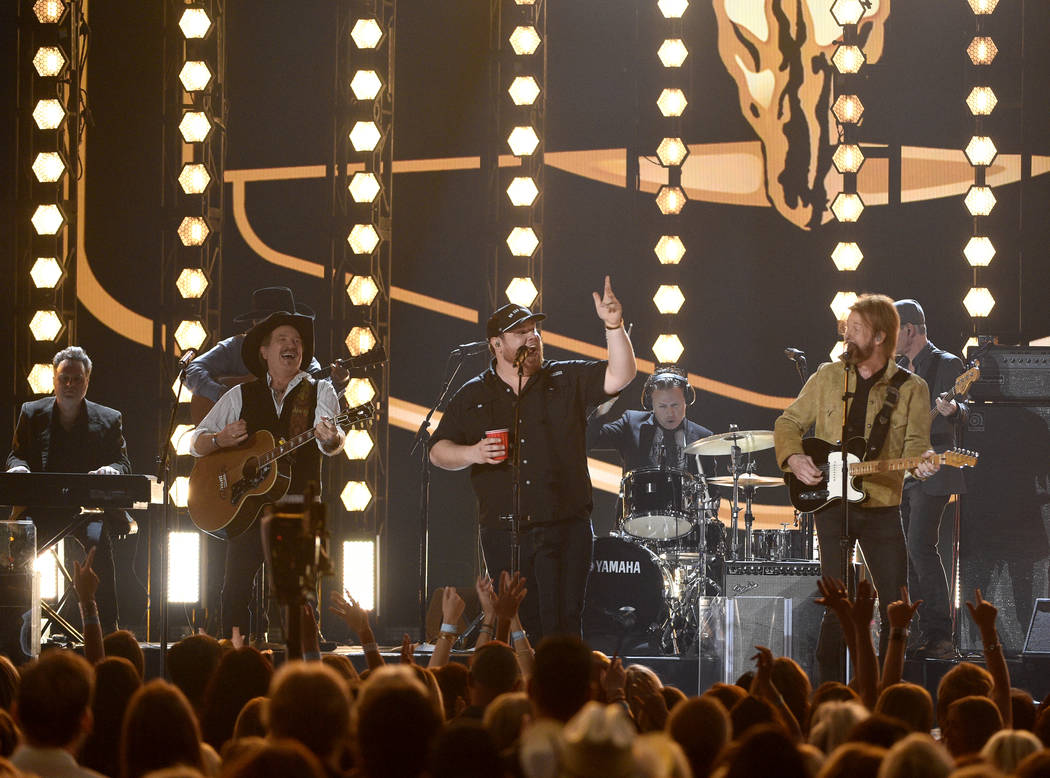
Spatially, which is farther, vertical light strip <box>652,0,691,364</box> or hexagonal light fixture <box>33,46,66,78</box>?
vertical light strip <box>652,0,691,364</box>

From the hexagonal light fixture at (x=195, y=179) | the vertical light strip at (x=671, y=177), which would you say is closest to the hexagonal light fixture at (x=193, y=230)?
the hexagonal light fixture at (x=195, y=179)

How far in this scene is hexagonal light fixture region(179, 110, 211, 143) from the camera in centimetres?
942

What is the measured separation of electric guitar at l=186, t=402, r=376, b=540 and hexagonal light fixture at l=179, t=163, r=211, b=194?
2852 millimetres

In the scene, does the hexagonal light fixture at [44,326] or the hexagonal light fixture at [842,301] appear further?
the hexagonal light fixture at [842,301]

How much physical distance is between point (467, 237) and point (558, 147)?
1040mm

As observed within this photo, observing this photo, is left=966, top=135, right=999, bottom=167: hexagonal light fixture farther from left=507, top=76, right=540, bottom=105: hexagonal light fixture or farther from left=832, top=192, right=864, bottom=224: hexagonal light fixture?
left=507, top=76, right=540, bottom=105: hexagonal light fixture

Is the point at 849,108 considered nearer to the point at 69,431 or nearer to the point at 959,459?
the point at 959,459

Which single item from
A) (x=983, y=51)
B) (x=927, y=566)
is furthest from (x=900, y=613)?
(x=983, y=51)

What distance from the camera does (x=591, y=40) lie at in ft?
34.9

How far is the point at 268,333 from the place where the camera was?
730cm

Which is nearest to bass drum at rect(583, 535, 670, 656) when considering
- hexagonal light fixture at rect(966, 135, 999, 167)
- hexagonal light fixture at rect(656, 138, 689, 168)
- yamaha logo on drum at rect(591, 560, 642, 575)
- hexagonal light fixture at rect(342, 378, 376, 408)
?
yamaha logo on drum at rect(591, 560, 642, 575)

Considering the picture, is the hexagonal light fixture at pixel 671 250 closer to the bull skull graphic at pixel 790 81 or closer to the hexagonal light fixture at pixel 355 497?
the bull skull graphic at pixel 790 81

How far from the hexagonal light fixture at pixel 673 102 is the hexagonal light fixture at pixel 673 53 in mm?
187

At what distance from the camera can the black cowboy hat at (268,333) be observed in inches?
284
